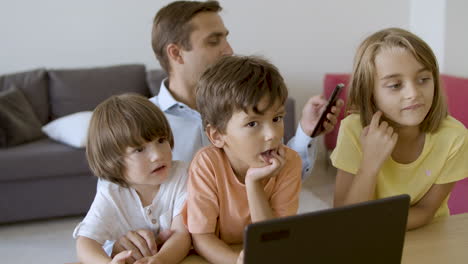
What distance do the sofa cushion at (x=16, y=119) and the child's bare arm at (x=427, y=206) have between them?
276 centimetres

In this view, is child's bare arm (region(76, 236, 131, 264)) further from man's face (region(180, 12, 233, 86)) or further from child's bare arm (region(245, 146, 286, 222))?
man's face (region(180, 12, 233, 86))

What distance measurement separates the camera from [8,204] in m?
3.29

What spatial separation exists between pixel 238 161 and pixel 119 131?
31cm

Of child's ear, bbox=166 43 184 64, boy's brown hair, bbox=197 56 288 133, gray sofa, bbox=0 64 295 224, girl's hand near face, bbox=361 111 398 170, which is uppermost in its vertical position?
boy's brown hair, bbox=197 56 288 133

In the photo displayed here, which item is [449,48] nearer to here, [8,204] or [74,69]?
[74,69]

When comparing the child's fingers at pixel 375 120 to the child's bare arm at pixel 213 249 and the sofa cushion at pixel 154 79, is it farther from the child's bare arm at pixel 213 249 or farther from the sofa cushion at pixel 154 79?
the sofa cushion at pixel 154 79

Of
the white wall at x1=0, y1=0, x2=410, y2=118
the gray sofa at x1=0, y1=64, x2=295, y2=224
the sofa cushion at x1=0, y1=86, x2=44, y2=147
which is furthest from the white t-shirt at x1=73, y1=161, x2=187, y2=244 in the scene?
the white wall at x1=0, y1=0, x2=410, y2=118

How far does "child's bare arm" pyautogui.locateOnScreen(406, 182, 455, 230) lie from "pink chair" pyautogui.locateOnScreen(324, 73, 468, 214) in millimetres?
322

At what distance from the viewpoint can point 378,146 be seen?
142 cm

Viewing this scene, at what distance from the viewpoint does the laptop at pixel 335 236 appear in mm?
792

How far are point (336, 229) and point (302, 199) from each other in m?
2.74

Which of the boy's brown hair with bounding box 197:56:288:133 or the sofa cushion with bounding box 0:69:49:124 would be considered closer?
the boy's brown hair with bounding box 197:56:288:133

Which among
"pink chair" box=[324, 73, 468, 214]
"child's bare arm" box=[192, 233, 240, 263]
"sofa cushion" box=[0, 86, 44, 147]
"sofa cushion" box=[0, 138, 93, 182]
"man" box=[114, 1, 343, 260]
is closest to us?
"child's bare arm" box=[192, 233, 240, 263]

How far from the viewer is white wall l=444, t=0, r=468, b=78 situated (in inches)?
150
